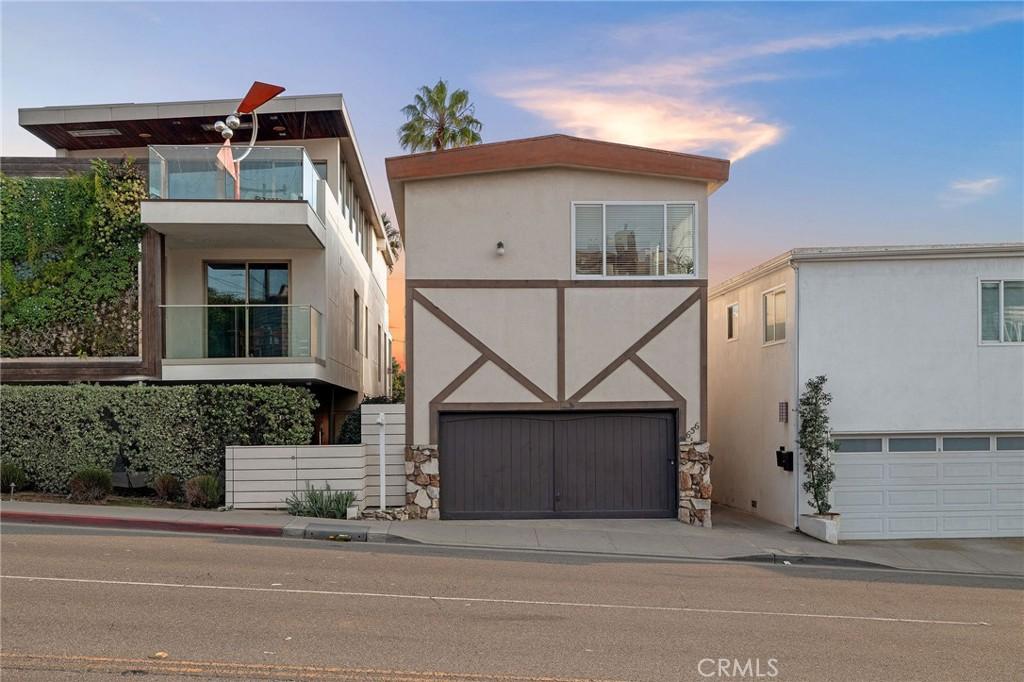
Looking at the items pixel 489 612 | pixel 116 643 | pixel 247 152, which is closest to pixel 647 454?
pixel 489 612

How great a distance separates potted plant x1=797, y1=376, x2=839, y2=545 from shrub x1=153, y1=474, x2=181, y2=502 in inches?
442

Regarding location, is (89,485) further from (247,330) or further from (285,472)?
(247,330)

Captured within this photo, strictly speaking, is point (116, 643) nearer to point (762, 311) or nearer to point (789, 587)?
point (789, 587)

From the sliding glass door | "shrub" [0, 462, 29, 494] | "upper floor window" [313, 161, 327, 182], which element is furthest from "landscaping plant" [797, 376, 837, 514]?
"shrub" [0, 462, 29, 494]

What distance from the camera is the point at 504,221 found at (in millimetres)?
16719

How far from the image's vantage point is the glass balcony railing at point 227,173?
1761 centimetres

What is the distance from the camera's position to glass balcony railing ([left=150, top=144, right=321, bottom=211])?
1761 cm

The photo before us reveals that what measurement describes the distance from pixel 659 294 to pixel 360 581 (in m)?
8.57

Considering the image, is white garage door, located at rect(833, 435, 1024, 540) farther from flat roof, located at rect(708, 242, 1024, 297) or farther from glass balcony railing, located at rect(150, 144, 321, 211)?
glass balcony railing, located at rect(150, 144, 321, 211)

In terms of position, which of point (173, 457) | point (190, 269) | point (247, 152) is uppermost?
point (247, 152)

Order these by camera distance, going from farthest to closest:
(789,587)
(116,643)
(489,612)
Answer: (789,587) → (489,612) → (116,643)

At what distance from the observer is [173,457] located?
16.8 metres

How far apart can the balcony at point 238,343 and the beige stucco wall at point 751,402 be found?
901 centimetres

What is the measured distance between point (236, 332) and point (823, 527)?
1144cm
